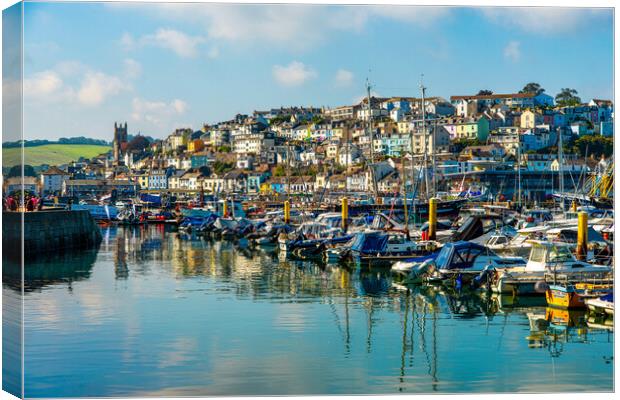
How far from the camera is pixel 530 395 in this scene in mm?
8828

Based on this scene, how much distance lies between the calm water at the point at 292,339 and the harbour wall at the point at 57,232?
134 inches

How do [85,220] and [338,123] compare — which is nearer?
[85,220]

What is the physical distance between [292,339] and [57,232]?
16878 mm

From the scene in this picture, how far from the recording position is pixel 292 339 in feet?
40.4

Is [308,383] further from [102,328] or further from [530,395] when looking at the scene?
[102,328]

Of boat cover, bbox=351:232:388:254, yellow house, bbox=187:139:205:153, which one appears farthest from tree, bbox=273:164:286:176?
boat cover, bbox=351:232:388:254

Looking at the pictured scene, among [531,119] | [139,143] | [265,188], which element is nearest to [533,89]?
[531,119]

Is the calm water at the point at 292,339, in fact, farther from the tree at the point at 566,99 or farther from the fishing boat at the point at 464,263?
the tree at the point at 566,99

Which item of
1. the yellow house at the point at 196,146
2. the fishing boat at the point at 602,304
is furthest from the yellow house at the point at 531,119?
the fishing boat at the point at 602,304

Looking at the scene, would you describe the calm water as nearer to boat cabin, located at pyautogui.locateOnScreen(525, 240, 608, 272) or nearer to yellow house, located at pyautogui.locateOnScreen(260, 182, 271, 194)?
boat cabin, located at pyautogui.locateOnScreen(525, 240, 608, 272)

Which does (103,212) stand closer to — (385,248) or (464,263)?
(385,248)

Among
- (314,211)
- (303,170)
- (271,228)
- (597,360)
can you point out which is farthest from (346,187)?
(597,360)

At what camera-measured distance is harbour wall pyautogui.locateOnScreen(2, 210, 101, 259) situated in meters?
24.2

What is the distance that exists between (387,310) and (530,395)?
21.7 feet
